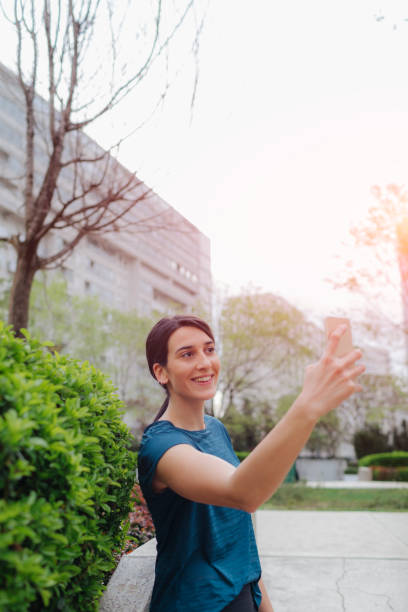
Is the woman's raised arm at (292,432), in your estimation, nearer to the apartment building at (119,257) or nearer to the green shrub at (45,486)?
the green shrub at (45,486)

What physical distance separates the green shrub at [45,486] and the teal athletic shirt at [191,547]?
0.17 m

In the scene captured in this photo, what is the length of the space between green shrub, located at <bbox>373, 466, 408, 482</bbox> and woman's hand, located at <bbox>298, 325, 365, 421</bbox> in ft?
71.4

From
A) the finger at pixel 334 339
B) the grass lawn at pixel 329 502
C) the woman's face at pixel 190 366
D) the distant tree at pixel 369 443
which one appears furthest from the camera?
the distant tree at pixel 369 443

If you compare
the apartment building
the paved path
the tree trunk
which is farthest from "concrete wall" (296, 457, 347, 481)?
the tree trunk

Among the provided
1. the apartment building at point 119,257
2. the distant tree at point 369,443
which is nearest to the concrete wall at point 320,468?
the distant tree at point 369,443

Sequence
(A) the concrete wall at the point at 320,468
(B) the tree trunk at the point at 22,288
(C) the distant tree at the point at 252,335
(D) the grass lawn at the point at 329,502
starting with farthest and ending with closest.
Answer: (A) the concrete wall at the point at 320,468, (C) the distant tree at the point at 252,335, (D) the grass lawn at the point at 329,502, (B) the tree trunk at the point at 22,288

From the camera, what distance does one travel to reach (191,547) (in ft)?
5.47

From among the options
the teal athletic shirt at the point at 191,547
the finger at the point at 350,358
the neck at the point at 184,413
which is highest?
the finger at the point at 350,358

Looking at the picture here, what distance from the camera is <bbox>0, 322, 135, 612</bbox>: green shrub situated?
3.56 ft

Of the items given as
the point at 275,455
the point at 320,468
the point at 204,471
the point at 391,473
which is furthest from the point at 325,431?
the point at 275,455

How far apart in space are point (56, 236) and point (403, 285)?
2888cm

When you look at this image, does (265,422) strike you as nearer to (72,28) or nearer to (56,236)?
(56,236)

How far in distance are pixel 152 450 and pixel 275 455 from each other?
508 mm

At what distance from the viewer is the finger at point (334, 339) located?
1208 millimetres
